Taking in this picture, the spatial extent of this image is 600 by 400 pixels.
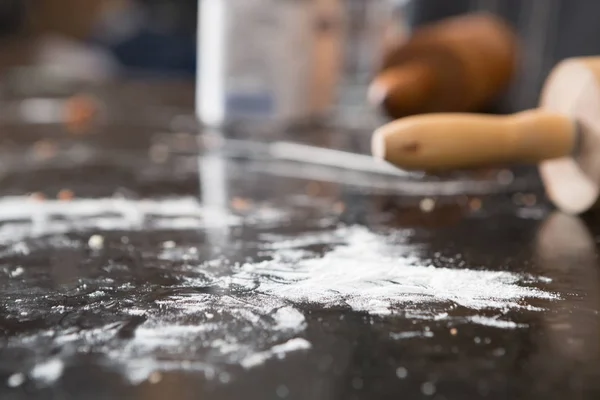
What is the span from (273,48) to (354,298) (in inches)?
21.7

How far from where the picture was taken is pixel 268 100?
2.65 feet

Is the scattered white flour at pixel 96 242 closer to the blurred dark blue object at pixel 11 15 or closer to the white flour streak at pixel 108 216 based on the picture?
the white flour streak at pixel 108 216

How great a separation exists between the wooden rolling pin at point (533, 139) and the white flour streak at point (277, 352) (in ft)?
0.54

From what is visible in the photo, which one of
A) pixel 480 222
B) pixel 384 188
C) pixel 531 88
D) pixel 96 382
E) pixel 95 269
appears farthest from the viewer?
pixel 531 88

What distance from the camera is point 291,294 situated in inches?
11.9

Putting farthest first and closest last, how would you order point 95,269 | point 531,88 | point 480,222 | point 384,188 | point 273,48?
point 531,88 → point 273,48 → point 384,188 → point 480,222 → point 95,269

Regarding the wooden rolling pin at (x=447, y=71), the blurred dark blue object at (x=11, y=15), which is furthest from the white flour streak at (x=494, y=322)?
the blurred dark blue object at (x=11, y=15)

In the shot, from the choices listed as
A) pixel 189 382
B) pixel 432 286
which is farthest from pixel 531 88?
pixel 189 382

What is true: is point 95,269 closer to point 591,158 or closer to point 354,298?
point 354,298

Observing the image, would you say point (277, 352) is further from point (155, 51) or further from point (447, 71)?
point (155, 51)

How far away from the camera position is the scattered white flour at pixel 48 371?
0.23 meters

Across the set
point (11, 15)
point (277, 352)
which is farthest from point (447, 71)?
point (11, 15)

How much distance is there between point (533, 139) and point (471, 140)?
0.05m

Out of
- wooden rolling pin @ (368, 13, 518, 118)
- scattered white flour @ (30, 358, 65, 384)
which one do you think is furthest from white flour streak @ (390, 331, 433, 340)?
wooden rolling pin @ (368, 13, 518, 118)
